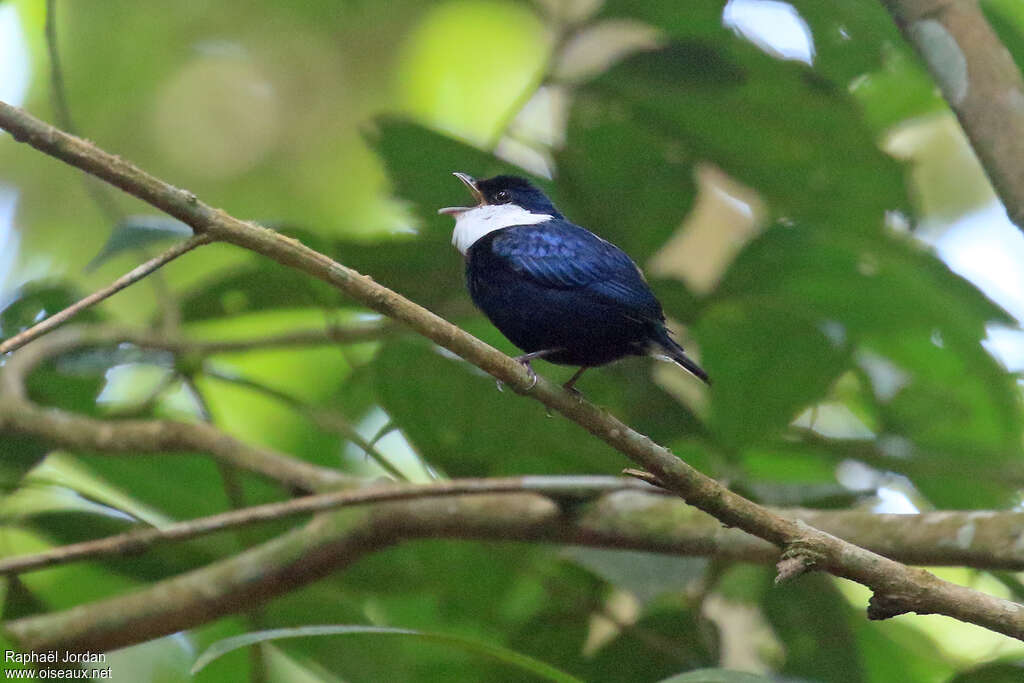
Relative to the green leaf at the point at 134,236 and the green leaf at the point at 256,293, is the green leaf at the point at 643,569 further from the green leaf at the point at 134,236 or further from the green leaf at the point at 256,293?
the green leaf at the point at 134,236

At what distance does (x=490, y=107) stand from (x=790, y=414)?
1.97 m

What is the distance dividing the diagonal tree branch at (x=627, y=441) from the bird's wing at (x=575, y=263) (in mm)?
559

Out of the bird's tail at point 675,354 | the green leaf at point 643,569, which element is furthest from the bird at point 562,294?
the green leaf at point 643,569

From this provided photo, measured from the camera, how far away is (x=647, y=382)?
9.73ft

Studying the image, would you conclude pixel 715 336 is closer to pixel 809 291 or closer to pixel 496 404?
pixel 809 291

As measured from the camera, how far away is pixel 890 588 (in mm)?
1784

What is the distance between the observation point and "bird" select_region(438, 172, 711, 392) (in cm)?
237

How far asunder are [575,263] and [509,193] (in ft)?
1.25

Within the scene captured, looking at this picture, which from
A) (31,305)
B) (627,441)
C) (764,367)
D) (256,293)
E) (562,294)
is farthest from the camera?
(256,293)

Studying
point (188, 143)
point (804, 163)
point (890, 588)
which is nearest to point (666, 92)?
point (804, 163)

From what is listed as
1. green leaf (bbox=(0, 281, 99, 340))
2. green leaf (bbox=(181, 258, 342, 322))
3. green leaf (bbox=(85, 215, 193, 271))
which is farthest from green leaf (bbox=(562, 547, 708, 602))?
green leaf (bbox=(0, 281, 99, 340))

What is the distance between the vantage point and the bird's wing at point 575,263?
2367 millimetres

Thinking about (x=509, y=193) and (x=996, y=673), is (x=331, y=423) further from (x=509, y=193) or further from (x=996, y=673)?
(x=996, y=673)

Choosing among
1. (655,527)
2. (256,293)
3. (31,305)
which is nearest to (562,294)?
(655,527)
